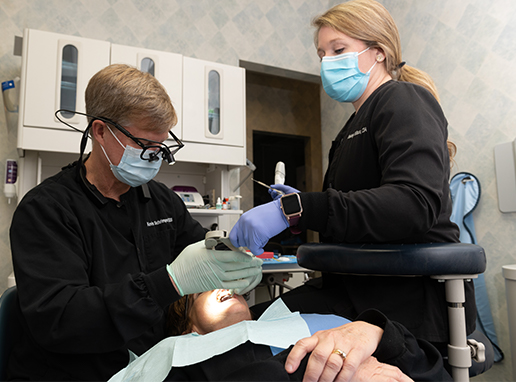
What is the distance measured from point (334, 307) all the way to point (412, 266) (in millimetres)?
338

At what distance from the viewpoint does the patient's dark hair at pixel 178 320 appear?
1131mm

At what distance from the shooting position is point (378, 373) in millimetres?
637

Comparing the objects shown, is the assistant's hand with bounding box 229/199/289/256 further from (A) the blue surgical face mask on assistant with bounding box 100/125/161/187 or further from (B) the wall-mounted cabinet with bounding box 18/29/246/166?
(B) the wall-mounted cabinet with bounding box 18/29/246/166

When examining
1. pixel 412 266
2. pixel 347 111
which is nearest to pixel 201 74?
pixel 347 111

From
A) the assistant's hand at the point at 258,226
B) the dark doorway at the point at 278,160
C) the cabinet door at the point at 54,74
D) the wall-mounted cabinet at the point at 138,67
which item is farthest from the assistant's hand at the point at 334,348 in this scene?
the dark doorway at the point at 278,160

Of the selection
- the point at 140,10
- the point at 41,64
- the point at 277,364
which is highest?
the point at 140,10

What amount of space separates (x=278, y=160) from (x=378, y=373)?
4166 millimetres

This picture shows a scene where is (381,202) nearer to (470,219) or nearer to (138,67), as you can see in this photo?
(470,219)

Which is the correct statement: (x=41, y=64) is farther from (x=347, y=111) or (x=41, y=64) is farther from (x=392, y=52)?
(x=347, y=111)

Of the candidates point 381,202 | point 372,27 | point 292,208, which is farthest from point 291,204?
point 372,27

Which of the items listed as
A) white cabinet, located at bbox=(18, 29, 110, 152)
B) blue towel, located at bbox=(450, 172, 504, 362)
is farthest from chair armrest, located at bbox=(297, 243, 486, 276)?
white cabinet, located at bbox=(18, 29, 110, 152)

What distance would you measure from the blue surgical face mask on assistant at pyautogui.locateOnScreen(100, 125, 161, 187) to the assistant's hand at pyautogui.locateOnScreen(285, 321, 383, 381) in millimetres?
747

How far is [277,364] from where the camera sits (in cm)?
62

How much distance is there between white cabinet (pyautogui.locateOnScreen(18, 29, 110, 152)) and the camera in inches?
81.8
